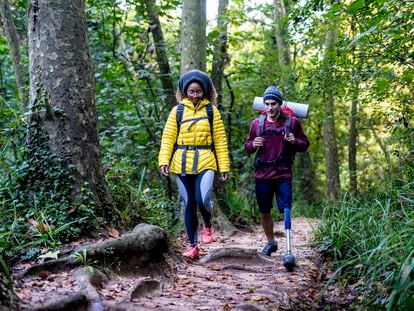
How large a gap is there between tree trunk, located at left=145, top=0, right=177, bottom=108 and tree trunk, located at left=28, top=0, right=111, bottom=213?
5.19 meters

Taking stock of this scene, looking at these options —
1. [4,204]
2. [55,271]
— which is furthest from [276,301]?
[4,204]

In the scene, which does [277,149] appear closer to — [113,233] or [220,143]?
[220,143]

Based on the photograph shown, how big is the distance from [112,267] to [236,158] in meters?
9.51

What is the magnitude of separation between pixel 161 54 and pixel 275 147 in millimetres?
5639

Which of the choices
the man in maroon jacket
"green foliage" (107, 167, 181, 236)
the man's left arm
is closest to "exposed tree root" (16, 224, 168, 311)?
"green foliage" (107, 167, 181, 236)

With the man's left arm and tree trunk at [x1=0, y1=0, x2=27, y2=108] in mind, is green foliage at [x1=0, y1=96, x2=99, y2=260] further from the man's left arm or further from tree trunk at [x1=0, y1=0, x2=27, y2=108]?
tree trunk at [x1=0, y1=0, x2=27, y2=108]

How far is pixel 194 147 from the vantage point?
6.00m

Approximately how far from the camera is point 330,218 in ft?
22.0

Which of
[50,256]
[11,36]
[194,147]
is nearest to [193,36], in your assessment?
[194,147]

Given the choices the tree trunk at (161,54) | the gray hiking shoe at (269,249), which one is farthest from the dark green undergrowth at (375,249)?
the tree trunk at (161,54)

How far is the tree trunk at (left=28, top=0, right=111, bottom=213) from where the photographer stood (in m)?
5.17

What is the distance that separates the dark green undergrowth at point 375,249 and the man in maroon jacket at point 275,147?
0.85 metres

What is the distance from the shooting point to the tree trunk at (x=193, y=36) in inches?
332

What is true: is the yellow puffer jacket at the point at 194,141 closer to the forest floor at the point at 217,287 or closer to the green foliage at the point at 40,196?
the forest floor at the point at 217,287
